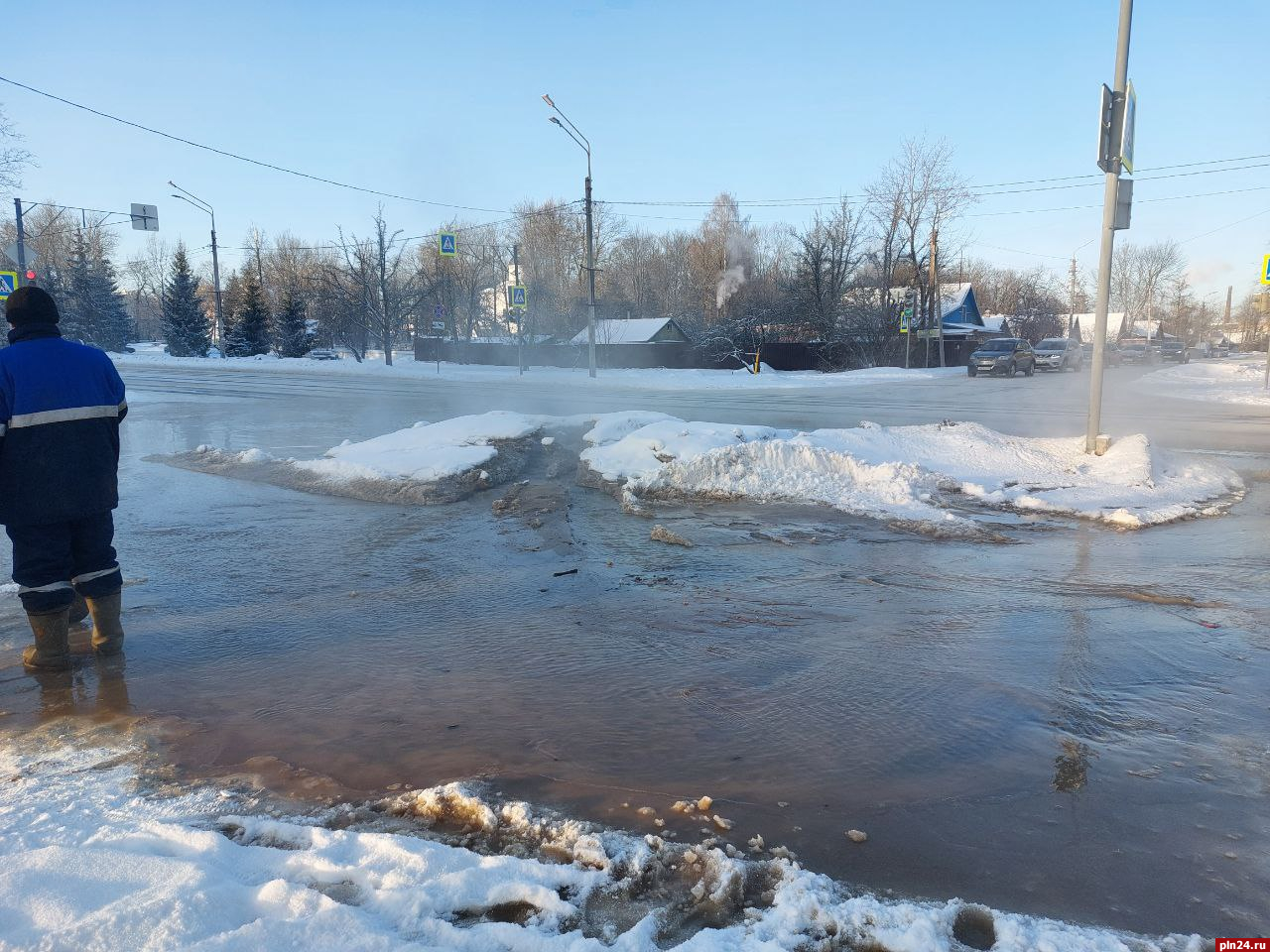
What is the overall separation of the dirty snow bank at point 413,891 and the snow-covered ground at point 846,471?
17.1 feet

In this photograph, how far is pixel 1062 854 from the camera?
2.60 meters

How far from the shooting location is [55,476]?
4125mm

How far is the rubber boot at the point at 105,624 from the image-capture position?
434 centimetres

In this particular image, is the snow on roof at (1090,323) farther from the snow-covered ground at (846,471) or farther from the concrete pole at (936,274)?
the snow-covered ground at (846,471)

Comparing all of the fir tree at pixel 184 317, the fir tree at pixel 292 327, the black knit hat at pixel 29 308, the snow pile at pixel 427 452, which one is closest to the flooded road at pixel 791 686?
the black knit hat at pixel 29 308

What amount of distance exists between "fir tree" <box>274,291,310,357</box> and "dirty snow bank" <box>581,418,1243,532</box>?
48888 mm

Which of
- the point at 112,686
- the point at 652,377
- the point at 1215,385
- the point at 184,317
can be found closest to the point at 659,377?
the point at 652,377

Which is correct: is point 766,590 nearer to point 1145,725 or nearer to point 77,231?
point 1145,725

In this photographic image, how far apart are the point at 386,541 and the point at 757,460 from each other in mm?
3831

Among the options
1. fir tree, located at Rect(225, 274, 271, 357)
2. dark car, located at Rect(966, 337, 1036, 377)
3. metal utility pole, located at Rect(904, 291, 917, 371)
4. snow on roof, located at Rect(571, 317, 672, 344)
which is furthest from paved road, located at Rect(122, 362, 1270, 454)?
A: fir tree, located at Rect(225, 274, 271, 357)

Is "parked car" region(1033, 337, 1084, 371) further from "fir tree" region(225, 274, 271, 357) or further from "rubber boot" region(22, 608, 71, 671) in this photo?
"fir tree" region(225, 274, 271, 357)

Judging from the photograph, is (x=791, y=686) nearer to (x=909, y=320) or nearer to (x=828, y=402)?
(x=828, y=402)

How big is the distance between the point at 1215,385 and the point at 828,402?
17146 millimetres

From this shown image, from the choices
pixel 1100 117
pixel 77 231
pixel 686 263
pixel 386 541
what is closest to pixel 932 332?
pixel 686 263
